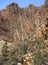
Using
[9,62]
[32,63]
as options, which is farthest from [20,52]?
[32,63]

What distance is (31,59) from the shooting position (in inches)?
577

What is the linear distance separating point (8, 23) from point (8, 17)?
5.53 feet

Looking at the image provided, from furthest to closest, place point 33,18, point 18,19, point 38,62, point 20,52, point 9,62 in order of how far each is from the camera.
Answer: point 18,19 → point 33,18 → point 20,52 → point 9,62 → point 38,62

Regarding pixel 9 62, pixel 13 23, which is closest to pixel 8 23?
pixel 13 23

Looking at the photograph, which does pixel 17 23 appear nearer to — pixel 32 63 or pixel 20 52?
pixel 20 52

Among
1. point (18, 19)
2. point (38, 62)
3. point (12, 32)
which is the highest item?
point (18, 19)

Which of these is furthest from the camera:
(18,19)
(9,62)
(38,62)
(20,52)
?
(18,19)

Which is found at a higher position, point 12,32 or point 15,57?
point 12,32

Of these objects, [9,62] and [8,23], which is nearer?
[9,62]

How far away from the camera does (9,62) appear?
51.2 ft

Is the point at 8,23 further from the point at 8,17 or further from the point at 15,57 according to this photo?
the point at 15,57

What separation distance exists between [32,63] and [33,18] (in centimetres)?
1783

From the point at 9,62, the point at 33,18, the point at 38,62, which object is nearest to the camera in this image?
the point at 38,62

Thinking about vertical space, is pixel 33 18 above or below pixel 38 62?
above
